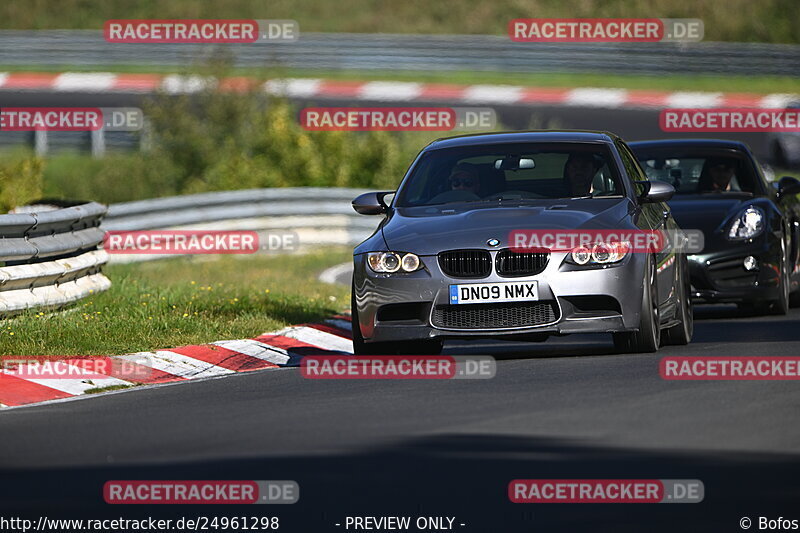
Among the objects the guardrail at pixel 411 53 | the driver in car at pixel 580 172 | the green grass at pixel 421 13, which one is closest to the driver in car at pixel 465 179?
the driver in car at pixel 580 172

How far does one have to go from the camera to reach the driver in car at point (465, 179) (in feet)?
37.0

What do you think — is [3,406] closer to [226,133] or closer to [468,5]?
[226,133]

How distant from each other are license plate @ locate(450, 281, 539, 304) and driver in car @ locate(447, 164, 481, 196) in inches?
50.7

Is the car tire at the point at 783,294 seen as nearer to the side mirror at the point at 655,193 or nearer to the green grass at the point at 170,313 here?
the side mirror at the point at 655,193

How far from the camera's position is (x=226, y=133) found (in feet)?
90.4

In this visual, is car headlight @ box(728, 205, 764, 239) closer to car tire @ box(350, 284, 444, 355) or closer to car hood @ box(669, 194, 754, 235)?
car hood @ box(669, 194, 754, 235)

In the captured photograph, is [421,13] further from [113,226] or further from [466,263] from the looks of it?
[466,263]

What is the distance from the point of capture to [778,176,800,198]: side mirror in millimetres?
14391

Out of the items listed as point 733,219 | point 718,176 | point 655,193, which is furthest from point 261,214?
point 655,193

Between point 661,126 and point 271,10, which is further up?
point 271,10

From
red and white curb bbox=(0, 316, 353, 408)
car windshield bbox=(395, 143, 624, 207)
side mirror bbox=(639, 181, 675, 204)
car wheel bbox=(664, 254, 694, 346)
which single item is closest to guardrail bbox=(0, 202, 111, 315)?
red and white curb bbox=(0, 316, 353, 408)

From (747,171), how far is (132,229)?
29.5 feet

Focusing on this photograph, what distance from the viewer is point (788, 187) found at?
47.4ft

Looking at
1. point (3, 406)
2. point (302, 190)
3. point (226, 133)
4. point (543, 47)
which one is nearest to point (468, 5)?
point (543, 47)
